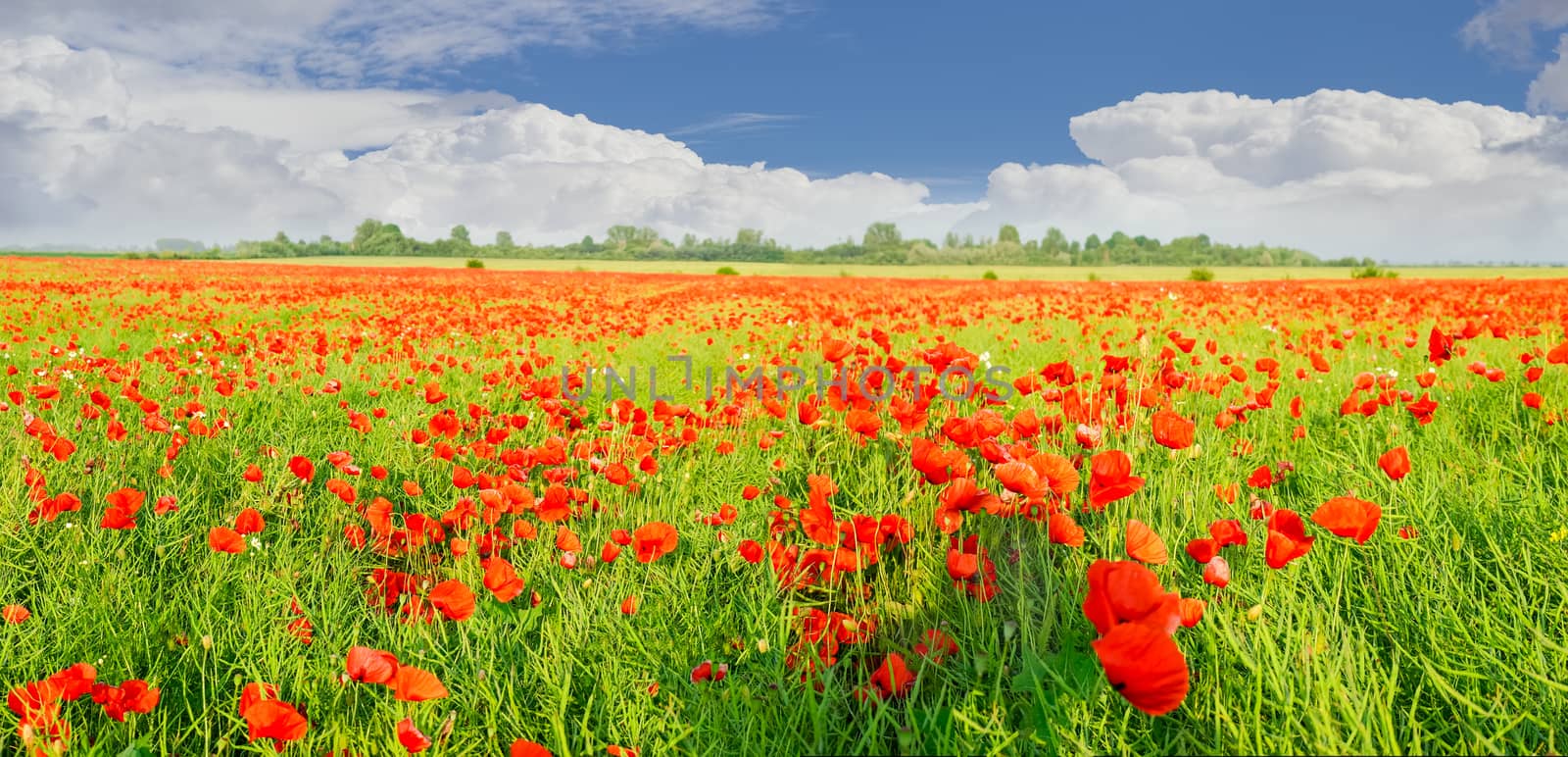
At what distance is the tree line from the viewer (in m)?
72.5

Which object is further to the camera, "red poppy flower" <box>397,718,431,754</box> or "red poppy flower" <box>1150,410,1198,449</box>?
"red poppy flower" <box>1150,410,1198,449</box>

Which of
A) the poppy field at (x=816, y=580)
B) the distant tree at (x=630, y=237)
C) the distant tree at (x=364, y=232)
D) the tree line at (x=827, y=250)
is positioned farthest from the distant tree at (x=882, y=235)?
the poppy field at (x=816, y=580)

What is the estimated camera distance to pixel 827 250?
80250mm

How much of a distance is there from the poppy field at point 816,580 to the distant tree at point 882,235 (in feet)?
266

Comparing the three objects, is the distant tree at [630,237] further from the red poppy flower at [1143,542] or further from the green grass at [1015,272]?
the red poppy flower at [1143,542]

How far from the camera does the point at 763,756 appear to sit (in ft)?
4.60

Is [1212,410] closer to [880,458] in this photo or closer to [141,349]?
[880,458]

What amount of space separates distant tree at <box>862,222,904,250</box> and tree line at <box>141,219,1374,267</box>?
11cm

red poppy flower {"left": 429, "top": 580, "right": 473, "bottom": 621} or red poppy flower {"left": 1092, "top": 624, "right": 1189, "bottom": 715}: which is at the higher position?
red poppy flower {"left": 1092, "top": 624, "right": 1189, "bottom": 715}

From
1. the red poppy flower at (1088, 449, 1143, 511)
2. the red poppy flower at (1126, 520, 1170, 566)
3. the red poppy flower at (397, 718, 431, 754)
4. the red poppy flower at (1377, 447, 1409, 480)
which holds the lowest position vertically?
the red poppy flower at (397, 718, 431, 754)

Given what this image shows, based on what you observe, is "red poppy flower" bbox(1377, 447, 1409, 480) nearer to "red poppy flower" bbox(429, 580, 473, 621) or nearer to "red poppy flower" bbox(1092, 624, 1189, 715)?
"red poppy flower" bbox(1092, 624, 1189, 715)

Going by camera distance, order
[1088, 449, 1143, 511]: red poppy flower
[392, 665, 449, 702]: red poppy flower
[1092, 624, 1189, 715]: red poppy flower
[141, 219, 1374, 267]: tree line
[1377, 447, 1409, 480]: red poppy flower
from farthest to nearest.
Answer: [141, 219, 1374, 267]: tree line, [1377, 447, 1409, 480]: red poppy flower, [1088, 449, 1143, 511]: red poppy flower, [392, 665, 449, 702]: red poppy flower, [1092, 624, 1189, 715]: red poppy flower

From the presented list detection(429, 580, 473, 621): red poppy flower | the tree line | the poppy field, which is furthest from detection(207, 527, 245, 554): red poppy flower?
the tree line

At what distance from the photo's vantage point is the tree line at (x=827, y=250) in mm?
72500
